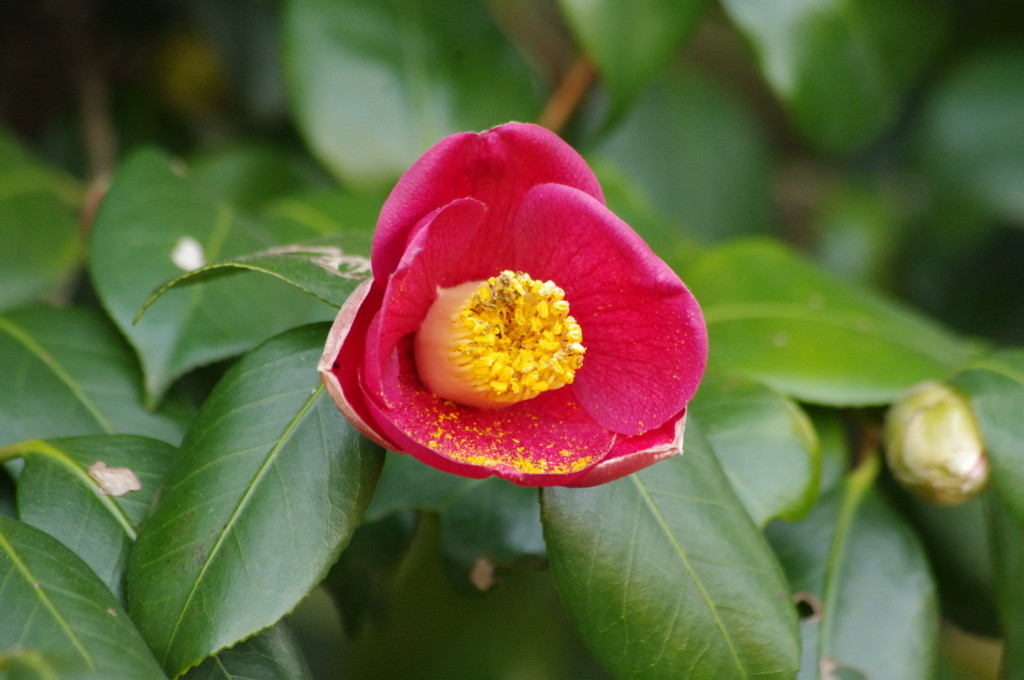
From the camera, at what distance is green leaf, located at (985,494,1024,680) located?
2.73 feet

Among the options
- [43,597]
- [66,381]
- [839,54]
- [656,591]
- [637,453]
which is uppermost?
[839,54]

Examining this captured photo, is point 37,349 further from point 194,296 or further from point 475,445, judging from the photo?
point 475,445

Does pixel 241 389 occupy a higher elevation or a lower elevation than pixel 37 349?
higher

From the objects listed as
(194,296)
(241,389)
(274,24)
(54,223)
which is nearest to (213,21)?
(274,24)

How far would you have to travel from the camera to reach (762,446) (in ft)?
2.69

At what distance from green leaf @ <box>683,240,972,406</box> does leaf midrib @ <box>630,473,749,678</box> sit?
0.31m

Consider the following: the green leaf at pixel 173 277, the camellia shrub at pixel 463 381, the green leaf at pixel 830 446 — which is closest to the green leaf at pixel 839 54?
the camellia shrub at pixel 463 381

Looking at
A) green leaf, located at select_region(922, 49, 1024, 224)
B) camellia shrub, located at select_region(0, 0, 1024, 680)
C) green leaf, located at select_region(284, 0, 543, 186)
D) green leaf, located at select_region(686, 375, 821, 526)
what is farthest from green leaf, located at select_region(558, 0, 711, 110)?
green leaf, located at select_region(922, 49, 1024, 224)

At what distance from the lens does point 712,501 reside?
2.21 feet

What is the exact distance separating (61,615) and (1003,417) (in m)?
0.79

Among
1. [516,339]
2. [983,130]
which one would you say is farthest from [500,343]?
[983,130]

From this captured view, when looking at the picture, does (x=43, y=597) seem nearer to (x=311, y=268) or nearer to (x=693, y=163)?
(x=311, y=268)

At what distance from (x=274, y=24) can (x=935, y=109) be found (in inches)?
47.2

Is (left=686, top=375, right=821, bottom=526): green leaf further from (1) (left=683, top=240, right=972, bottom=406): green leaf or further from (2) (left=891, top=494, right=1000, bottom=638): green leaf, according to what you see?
(2) (left=891, top=494, right=1000, bottom=638): green leaf
